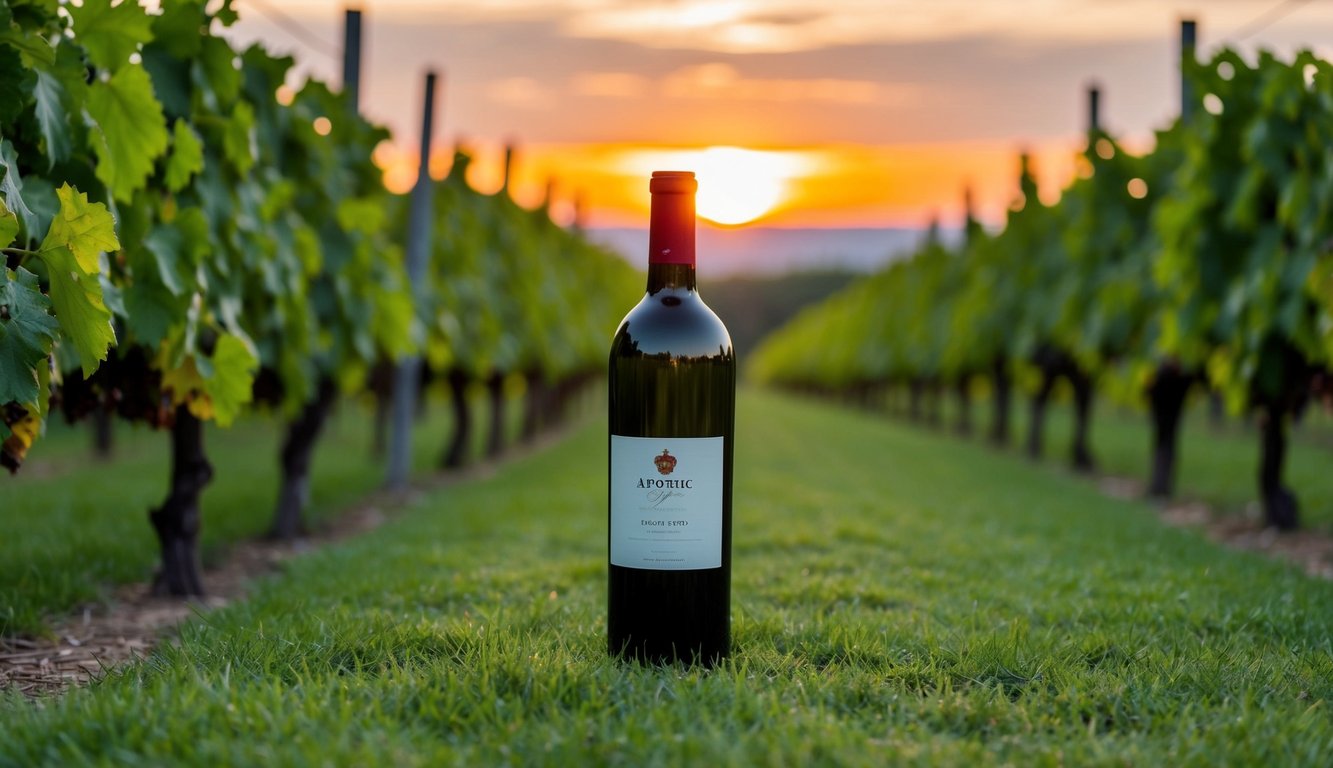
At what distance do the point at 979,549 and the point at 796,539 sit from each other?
1.29 metres

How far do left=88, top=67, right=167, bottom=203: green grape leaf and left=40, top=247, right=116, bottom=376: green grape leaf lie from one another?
116 cm

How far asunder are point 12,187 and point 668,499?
8.53ft

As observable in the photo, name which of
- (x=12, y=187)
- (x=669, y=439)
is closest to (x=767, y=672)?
(x=669, y=439)

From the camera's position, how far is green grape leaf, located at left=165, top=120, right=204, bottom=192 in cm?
575

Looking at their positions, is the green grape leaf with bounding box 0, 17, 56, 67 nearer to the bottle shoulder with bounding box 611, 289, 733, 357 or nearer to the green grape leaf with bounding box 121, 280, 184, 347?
the green grape leaf with bounding box 121, 280, 184, 347

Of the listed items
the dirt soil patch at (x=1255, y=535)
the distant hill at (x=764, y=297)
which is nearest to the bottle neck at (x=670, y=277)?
the dirt soil patch at (x=1255, y=535)

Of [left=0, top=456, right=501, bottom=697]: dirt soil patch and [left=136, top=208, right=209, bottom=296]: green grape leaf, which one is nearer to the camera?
[left=0, top=456, right=501, bottom=697]: dirt soil patch

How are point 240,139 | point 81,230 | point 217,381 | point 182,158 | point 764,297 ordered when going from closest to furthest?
1. point 81,230
2. point 182,158
3. point 217,381
4. point 240,139
5. point 764,297

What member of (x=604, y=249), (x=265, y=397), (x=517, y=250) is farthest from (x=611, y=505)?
(x=604, y=249)

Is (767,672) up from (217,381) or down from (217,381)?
down

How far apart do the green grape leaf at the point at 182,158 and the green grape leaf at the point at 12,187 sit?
1402 mm

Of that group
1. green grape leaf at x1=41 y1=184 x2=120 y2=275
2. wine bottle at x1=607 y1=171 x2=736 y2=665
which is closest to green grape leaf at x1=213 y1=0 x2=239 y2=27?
green grape leaf at x1=41 y1=184 x2=120 y2=275

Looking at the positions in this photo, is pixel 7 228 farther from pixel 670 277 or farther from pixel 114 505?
pixel 114 505

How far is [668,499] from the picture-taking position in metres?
4.05
